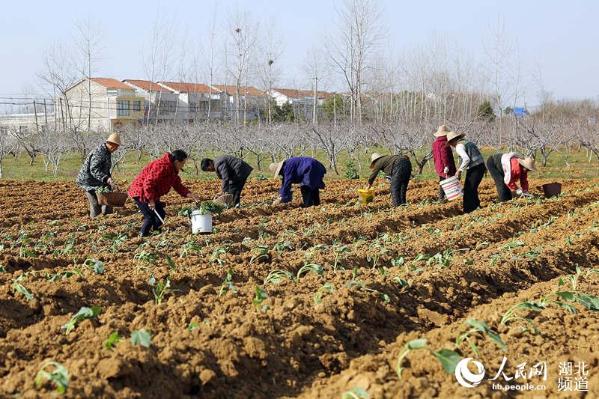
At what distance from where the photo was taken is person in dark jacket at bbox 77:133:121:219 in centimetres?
1091

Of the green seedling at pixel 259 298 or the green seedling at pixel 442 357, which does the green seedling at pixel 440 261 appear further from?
the green seedling at pixel 442 357

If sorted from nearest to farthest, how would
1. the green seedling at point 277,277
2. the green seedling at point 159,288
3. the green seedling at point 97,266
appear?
the green seedling at point 159,288, the green seedling at point 277,277, the green seedling at point 97,266

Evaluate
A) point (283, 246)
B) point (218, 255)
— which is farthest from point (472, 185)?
point (218, 255)

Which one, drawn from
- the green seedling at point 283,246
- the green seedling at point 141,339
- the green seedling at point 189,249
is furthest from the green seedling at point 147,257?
the green seedling at point 141,339

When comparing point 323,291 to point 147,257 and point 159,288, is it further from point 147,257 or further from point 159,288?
point 147,257

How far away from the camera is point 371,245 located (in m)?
7.98

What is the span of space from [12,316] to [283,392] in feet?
7.48

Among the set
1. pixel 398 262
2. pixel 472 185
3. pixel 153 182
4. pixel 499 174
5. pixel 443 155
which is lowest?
pixel 398 262

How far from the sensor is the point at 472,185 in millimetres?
11359

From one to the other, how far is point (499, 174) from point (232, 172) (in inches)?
180

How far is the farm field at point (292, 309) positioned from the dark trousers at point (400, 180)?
2525mm

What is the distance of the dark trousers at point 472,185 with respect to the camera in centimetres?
1126

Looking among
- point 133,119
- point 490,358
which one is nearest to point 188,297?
point 490,358

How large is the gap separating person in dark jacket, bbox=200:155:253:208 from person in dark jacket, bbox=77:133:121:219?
1630mm
